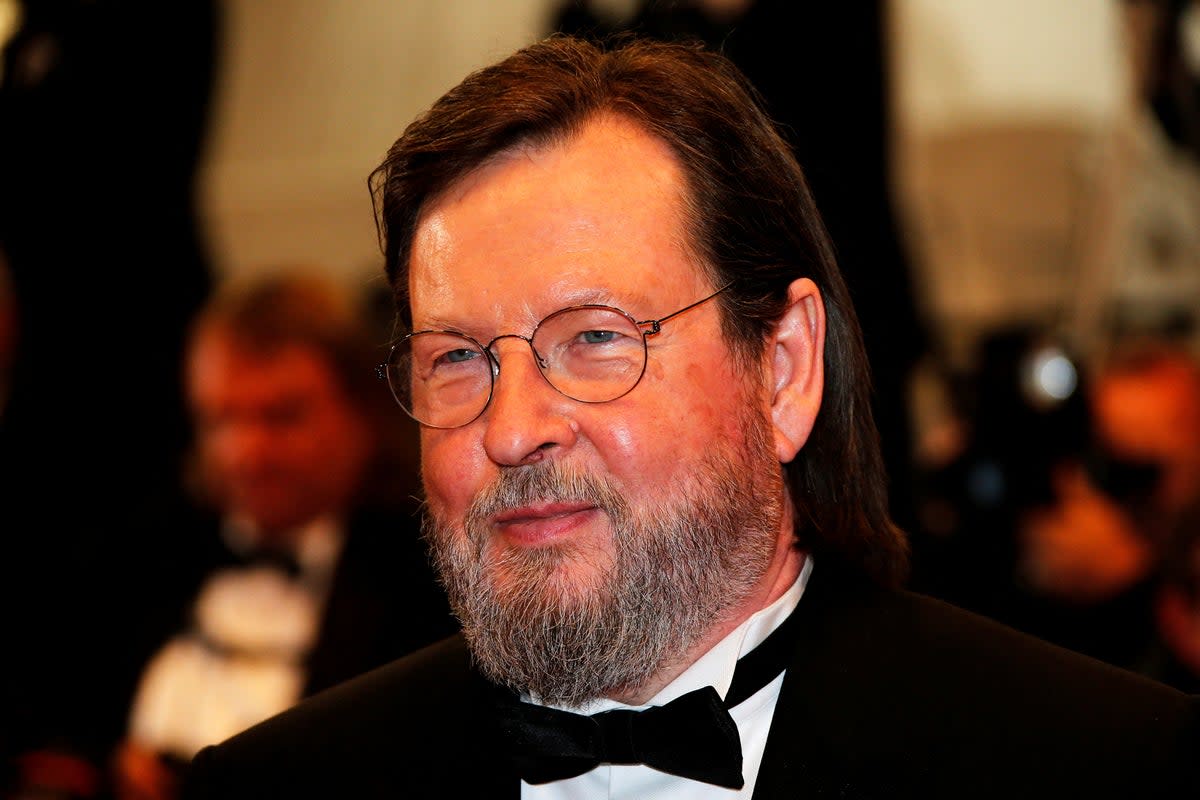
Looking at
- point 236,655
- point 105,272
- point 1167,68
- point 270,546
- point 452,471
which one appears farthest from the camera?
point 1167,68

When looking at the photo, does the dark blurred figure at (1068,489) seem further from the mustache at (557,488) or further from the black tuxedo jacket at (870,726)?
the mustache at (557,488)

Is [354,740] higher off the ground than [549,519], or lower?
lower

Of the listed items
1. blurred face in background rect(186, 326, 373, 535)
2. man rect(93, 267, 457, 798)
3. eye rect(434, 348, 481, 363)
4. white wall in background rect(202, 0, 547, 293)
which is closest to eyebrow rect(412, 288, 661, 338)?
eye rect(434, 348, 481, 363)

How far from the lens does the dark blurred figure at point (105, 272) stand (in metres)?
4.80

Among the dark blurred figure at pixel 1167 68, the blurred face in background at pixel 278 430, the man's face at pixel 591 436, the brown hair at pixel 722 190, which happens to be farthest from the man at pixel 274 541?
the dark blurred figure at pixel 1167 68

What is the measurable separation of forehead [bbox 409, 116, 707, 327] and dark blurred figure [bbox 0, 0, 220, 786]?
2790 millimetres

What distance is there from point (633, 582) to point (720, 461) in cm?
20

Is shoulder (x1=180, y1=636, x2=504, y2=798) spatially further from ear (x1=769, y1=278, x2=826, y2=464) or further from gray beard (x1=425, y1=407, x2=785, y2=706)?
ear (x1=769, y1=278, x2=826, y2=464)

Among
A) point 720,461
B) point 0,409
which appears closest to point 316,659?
point 720,461

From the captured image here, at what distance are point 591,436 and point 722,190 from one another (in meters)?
0.43

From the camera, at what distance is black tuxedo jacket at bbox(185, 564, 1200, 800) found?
6.36 feet

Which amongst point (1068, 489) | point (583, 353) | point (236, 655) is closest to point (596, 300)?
point (583, 353)

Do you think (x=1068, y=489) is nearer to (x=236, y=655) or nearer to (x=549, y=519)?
(x=236, y=655)

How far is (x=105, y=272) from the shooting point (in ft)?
16.1
